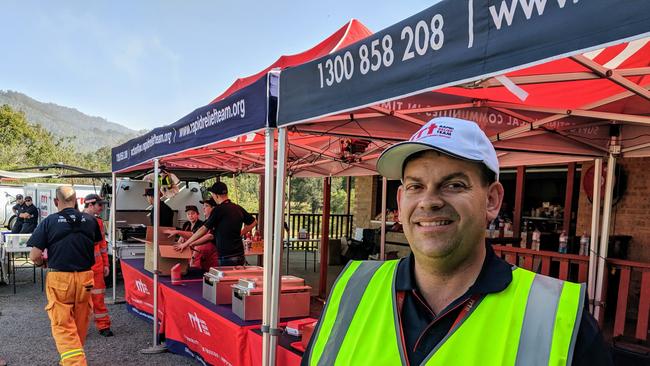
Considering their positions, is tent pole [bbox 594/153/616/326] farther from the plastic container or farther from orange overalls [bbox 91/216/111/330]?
the plastic container

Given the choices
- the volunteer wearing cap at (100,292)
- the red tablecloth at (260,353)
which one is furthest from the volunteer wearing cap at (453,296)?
the volunteer wearing cap at (100,292)

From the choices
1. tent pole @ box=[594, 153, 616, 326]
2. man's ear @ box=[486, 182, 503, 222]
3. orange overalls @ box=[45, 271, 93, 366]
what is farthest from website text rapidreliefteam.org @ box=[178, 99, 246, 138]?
tent pole @ box=[594, 153, 616, 326]

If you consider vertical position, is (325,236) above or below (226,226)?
below

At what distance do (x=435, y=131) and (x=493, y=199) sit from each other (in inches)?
10.3

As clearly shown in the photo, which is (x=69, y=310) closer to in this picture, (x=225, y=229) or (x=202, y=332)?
(x=202, y=332)

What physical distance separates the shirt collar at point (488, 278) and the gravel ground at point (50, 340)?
4239mm

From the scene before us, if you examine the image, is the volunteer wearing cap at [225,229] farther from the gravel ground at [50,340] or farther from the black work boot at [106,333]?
the black work boot at [106,333]

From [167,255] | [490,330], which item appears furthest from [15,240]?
[490,330]

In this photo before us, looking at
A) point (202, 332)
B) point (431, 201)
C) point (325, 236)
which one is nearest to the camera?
point (431, 201)

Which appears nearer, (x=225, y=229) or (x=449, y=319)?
(x=449, y=319)

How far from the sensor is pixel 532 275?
113 cm

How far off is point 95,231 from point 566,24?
16.8 ft

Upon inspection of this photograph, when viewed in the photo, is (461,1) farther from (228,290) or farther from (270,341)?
(228,290)

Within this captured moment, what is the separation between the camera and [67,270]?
14.4 feet
